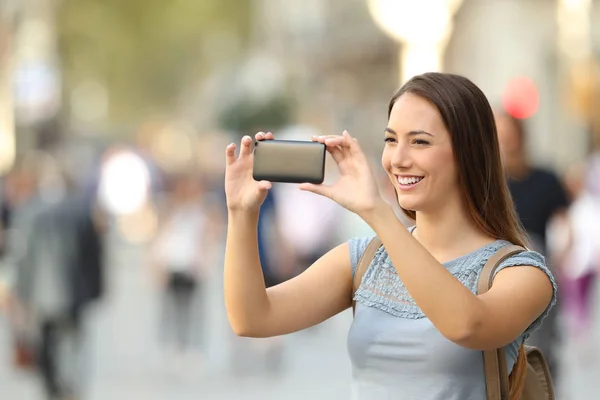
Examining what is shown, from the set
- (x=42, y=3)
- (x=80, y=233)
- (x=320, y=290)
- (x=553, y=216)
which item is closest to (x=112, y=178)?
(x=42, y=3)

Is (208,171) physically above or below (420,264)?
below

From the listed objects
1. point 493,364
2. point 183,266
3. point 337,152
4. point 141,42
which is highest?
point 337,152

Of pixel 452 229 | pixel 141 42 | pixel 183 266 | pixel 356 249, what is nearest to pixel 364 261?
pixel 356 249

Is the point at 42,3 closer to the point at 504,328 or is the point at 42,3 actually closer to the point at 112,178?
the point at 112,178

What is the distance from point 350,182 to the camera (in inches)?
123

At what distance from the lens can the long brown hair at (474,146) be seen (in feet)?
10.8

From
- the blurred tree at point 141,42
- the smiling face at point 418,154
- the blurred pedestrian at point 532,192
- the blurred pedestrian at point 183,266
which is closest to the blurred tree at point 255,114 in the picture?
the blurred tree at point 141,42

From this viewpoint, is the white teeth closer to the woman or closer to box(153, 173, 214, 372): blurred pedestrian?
the woman

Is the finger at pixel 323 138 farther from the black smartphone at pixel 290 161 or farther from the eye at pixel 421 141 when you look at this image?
the eye at pixel 421 141

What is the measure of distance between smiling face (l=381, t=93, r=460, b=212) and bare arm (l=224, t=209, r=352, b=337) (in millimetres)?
301

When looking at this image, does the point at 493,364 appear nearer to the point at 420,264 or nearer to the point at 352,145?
the point at 420,264

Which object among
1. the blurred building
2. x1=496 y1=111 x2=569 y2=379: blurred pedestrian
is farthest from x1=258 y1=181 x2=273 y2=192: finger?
the blurred building

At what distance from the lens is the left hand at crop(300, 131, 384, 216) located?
10.1ft

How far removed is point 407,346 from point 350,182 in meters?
0.42
